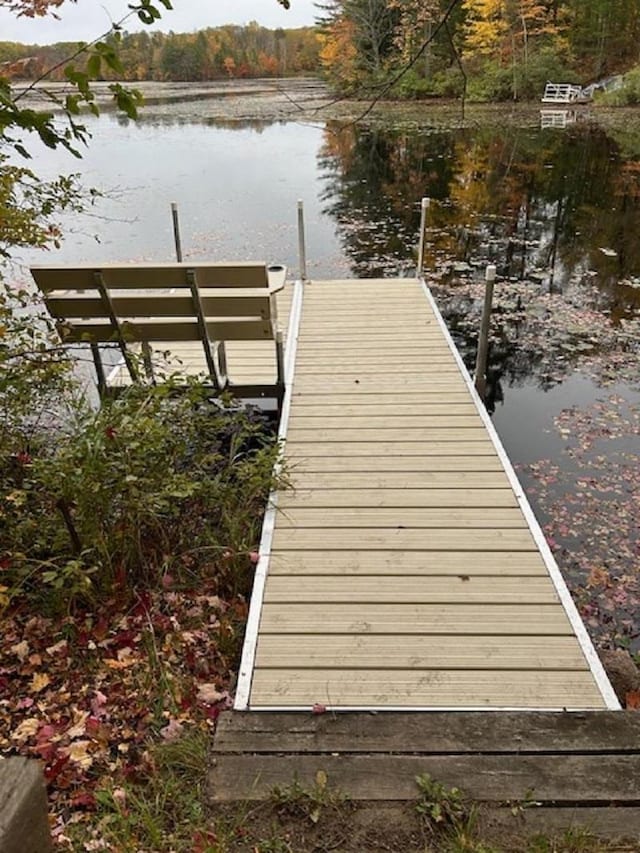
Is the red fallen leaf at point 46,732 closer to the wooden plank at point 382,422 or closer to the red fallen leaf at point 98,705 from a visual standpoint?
the red fallen leaf at point 98,705

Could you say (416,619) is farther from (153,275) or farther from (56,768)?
(153,275)

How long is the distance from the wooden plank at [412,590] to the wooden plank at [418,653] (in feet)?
0.76

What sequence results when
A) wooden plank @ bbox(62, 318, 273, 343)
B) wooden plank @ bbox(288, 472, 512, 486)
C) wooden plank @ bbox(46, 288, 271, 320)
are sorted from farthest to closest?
wooden plank @ bbox(62, 318, 273, 343) → wooden plank @ bbox(46, 288, 271, 320) → wooden plank @ bbox(288, 472, 512, 486)

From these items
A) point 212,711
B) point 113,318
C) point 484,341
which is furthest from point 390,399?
point 212,711

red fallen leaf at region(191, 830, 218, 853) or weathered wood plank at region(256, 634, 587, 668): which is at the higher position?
red fallen leaf at region(191, 830, 218, 853)

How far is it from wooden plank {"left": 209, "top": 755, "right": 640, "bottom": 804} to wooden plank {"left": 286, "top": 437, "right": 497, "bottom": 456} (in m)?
2.28

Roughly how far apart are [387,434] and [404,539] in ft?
3.86

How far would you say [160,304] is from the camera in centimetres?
424

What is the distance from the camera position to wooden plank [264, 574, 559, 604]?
2863mm

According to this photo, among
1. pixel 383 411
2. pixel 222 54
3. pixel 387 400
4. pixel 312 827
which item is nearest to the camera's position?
pixel 312 827

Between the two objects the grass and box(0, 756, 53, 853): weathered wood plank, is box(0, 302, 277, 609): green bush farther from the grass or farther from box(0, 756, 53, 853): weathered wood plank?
box(0, 756, 53, 853): weathered wood plank

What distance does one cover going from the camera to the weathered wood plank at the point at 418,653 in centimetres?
251

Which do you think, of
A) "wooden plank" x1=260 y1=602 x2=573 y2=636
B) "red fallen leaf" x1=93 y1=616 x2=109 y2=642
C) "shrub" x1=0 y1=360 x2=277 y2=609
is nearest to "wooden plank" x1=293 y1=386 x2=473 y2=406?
"shrub" x1=0 y1=360 x2=277 y2=609

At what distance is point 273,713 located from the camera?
2279mm
